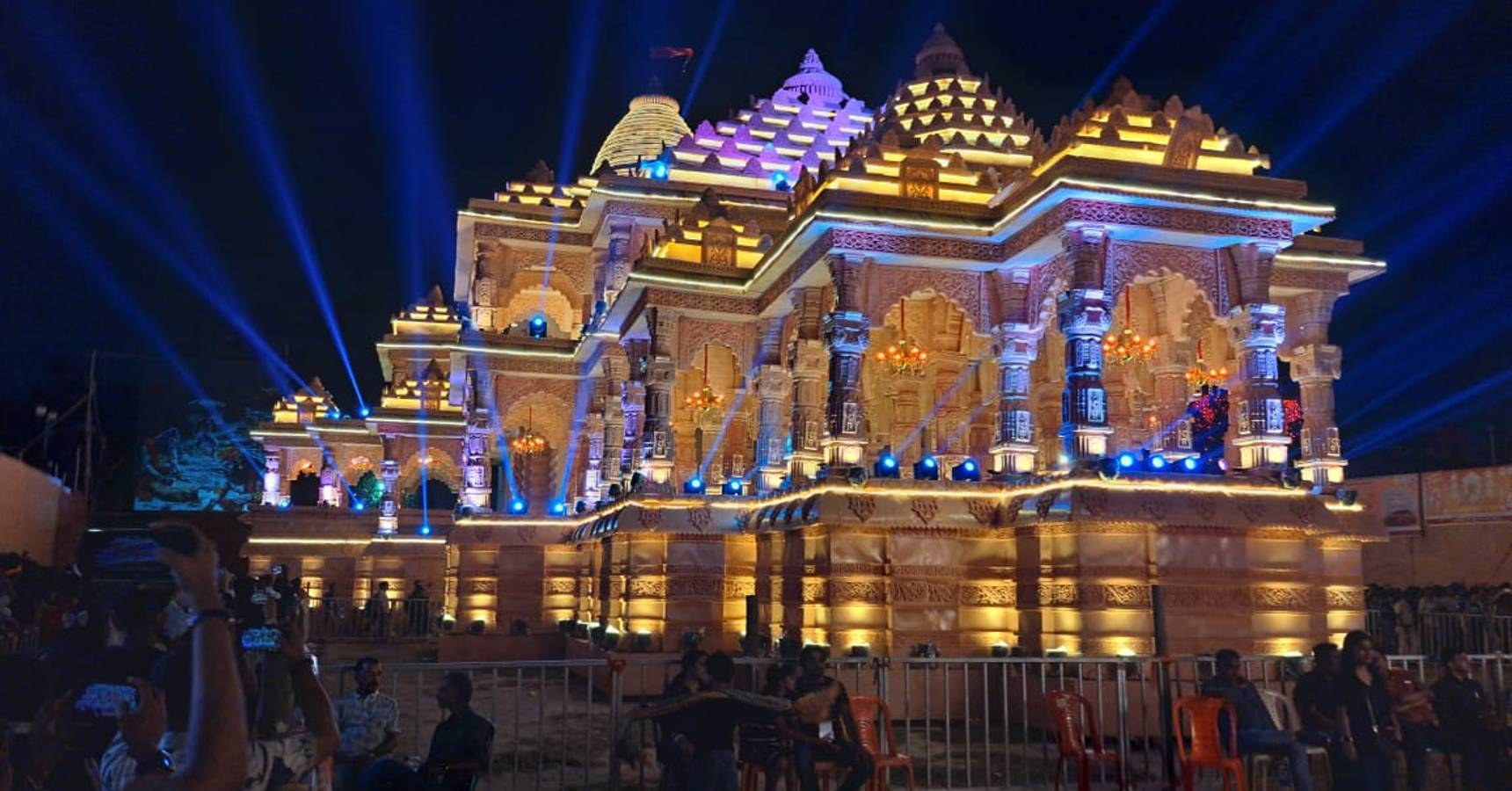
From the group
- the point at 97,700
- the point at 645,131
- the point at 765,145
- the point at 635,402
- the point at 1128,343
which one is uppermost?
the point at 645,131

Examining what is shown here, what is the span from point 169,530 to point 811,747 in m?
5.18

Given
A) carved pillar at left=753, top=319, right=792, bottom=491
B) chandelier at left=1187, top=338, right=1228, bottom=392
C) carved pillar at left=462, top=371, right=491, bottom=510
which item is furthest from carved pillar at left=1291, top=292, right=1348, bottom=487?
carved pillar at left=462, top=371, right=491, bottom=510

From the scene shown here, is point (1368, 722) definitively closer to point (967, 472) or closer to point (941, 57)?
point (967, 472)

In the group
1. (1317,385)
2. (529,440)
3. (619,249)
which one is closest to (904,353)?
(1317,385)

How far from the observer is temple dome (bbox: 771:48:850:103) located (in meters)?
32.2

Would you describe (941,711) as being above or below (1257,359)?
below

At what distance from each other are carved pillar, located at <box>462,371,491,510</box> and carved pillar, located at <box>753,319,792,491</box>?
8.49 meters

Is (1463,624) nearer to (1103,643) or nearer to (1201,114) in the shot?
(1103,643)

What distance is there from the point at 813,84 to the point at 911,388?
41.8 ft

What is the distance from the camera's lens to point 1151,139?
16.3m

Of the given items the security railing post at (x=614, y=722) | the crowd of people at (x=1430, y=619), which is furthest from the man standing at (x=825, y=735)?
the crowd of people at (x=1430, y=619)

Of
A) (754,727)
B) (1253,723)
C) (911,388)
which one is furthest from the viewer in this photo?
(911,388)

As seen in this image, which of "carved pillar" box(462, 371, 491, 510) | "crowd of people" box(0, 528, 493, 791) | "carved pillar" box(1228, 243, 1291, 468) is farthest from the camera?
"carved pillar" box(462, 371, 491, 510)

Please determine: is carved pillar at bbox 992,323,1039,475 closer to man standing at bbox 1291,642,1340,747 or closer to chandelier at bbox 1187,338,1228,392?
chandelier at bbox 1187,338,1228,392
